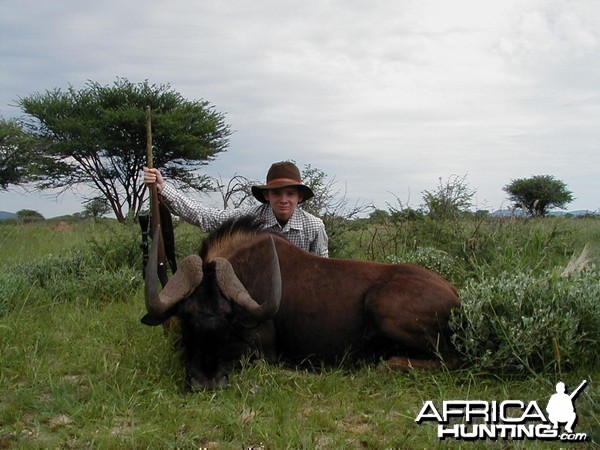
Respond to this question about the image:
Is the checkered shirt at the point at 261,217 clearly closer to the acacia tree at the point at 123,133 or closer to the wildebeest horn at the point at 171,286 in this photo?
the wildebeest horn at the point at 171,286

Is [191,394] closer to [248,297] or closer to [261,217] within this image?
[248,297]

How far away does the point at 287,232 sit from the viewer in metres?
5.52

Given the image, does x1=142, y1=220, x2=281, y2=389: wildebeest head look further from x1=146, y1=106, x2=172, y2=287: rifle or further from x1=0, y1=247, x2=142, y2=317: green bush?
x1=0, y1=247, x2=142, y2=317: green bush

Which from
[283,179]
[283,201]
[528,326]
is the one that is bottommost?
[528,326]

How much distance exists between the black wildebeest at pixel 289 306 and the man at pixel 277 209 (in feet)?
2.30

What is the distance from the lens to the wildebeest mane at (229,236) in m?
4.54

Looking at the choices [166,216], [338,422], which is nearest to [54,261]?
[166,216]

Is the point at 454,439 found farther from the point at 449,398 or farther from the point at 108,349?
the point at 108,349

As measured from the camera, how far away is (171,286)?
Answer: 12.4 feet

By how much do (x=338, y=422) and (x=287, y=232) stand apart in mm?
2475

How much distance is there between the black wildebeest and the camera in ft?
12.1

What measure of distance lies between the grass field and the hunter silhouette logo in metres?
0.05

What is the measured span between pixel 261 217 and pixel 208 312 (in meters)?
1.65

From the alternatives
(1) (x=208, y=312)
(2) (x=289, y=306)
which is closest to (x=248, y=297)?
(1) (x=208, y=312)
